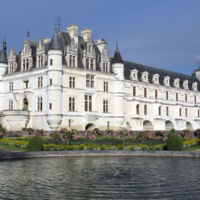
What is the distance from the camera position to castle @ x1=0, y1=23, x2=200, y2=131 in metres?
42.3

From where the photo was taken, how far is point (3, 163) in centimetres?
2016

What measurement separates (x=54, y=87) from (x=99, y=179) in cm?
2721

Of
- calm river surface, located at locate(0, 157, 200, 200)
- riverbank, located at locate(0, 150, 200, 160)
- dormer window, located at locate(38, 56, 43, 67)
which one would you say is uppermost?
dormer window, located at locate(38, 56, 43, 67)

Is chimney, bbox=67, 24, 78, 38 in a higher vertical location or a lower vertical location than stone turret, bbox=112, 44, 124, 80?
higher

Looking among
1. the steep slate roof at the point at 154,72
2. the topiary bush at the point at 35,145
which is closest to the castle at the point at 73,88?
the steep slate roof at the point at 154,72

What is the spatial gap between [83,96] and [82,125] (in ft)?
12.4

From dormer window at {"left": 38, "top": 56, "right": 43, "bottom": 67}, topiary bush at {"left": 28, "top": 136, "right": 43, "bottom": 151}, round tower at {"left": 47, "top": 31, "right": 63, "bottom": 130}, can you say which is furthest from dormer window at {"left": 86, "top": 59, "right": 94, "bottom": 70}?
topiary bush at {"left": 28, "top": 136, "right": 43, "bottom": 151}

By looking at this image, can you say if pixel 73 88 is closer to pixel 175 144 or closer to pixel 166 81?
pixel 175 144

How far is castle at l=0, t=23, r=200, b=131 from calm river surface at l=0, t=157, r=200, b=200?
71.8 feet

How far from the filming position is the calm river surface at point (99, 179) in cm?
1260

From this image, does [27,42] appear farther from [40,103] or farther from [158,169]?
[158,169]

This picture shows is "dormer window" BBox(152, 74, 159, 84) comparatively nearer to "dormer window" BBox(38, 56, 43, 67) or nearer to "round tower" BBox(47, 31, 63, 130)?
"round tower" BBox(47, 31, 63, 130)

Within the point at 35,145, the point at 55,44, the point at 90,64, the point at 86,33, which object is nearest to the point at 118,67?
the point at 90,64

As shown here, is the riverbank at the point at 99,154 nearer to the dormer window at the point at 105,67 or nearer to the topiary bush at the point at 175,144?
the topiary bush at the point at 175,144
